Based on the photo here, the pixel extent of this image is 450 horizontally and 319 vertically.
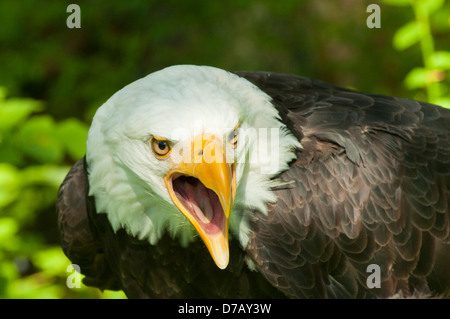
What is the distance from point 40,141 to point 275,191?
1635 mm

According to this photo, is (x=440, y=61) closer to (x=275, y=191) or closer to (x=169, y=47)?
(x=275, y=191)

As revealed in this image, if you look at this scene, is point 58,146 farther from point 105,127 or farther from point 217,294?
point 217,294

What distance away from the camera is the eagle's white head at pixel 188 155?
2.82 metres

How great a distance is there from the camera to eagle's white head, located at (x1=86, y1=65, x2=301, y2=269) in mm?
2822

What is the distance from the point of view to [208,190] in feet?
10.2

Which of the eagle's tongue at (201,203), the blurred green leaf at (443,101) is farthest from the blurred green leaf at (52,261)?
the blurred green leaf at (443,101)

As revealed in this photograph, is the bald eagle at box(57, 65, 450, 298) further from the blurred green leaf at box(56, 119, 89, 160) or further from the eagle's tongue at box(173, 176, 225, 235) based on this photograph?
the blurred green leaf at box(56, 119, 89, 160)

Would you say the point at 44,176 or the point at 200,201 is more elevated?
the point at 200,201

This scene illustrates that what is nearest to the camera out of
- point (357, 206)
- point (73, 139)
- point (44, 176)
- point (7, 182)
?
point (357, 206)

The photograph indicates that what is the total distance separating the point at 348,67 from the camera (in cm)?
771

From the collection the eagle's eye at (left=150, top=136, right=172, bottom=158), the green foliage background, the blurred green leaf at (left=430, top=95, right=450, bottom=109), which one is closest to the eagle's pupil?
the eagle's eye at (left=150, top=136, right=172, bottom=158)

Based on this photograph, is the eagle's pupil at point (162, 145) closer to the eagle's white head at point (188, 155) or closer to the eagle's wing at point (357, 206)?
the eagle's white head at point (188, 155)

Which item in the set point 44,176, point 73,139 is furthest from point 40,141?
point 44,176

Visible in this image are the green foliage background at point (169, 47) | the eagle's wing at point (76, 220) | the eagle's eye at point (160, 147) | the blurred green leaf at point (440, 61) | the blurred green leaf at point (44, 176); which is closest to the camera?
the eagle's eye at point (160, 147)
